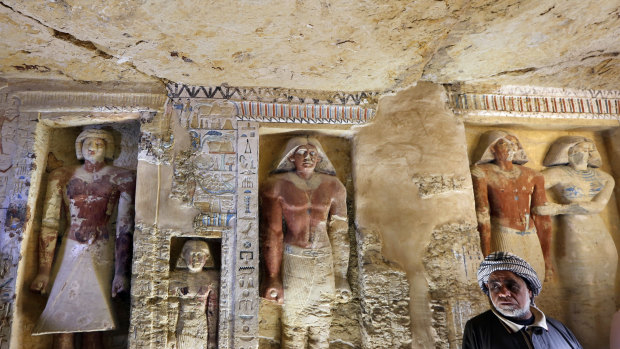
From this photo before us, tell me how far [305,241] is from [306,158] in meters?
0.63

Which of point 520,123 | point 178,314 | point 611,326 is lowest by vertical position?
point 611,326

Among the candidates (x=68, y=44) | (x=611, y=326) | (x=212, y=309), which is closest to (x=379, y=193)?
(x=212, y=309)

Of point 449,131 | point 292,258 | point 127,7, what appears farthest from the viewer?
point 449,131

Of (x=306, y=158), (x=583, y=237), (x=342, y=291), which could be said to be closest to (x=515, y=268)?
(x=342, y=291)

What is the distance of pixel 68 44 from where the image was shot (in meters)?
2.98

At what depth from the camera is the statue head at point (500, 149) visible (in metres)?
3.89

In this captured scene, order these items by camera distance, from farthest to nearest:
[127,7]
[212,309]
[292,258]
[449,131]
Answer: [449,131], [292,258], [212,309], [127,7]

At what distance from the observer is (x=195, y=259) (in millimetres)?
3215

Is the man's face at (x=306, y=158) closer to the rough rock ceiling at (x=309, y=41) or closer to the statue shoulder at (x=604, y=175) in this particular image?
the rough rock ceiling at (x=309, y=41)

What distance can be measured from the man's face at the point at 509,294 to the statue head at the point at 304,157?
1.64 meters

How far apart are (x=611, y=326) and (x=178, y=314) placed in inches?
123

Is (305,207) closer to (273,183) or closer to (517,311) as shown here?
(273,183)

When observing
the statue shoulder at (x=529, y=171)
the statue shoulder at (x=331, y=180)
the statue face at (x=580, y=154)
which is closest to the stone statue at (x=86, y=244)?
the statue shoulder at (x=331, y=180)

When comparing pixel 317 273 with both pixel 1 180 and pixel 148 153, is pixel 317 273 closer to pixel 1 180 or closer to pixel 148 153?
pixel 148 153
